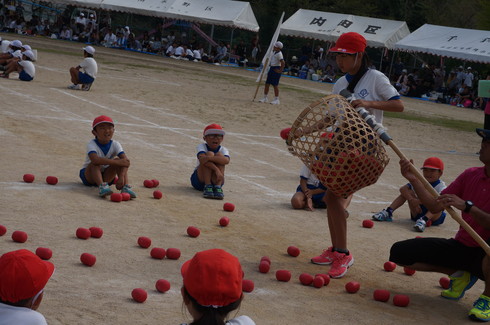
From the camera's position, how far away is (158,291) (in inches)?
227

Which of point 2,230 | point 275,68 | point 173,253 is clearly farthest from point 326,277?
point 275,68

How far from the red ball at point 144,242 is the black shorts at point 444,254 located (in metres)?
2.38

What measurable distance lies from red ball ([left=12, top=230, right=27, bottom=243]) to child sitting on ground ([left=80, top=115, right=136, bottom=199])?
2344mm

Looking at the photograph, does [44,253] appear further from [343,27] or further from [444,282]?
[343,27]

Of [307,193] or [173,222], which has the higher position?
[307,193]

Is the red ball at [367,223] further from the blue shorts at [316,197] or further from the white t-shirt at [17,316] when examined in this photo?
the white t-shirt at [17,316]

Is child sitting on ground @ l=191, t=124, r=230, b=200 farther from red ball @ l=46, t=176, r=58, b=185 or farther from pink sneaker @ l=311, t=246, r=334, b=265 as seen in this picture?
pink sneaker @ l=311, t=246, r=334, b=265

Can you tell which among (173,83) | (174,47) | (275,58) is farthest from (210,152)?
(174,47)

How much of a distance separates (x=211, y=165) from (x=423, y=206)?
9.62 feet

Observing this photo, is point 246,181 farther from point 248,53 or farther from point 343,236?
point 248,53

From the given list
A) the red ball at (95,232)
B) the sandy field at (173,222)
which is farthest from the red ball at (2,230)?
the red ball at (95,232)

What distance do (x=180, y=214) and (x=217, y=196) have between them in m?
1.09

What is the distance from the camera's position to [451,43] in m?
38.2

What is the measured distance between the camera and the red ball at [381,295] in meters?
6.23
